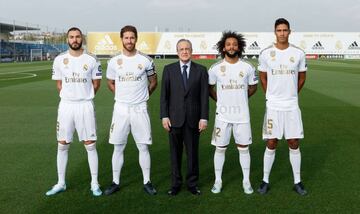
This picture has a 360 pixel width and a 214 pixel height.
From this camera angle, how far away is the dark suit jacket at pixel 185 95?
4840 millimetres

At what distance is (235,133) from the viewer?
5.00 m

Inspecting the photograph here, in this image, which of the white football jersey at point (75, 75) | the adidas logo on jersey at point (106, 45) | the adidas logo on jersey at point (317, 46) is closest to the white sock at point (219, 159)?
the white football jersey at point (75, 75)

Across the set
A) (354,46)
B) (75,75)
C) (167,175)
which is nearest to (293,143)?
(167,175)

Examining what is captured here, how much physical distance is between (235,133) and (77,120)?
2.13 meters

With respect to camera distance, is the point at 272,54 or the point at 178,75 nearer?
the point at 178,75

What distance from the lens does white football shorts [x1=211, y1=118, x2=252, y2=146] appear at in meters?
4.96

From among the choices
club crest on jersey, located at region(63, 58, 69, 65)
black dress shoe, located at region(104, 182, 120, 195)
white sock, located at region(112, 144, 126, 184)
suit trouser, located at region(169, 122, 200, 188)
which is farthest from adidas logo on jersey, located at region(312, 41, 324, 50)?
club crest on jersey, located at region(63, 58, 69, 65)

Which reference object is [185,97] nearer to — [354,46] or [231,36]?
[231,36]

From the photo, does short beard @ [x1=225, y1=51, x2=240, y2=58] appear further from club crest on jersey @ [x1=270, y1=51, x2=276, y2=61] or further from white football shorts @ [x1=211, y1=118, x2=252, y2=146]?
white football shorts @ [x1=211, y1=118, x2=252, y2=146]

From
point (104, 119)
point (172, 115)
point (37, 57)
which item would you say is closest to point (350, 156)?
point (172, 115)

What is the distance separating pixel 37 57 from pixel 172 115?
6323cm

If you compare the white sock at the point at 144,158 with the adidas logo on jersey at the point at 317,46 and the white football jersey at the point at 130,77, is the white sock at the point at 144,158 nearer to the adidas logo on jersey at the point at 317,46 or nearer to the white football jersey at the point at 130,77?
the white football jersey at the point at 130,77

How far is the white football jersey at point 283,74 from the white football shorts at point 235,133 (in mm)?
490

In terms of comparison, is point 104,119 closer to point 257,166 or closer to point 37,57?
point 257,166
